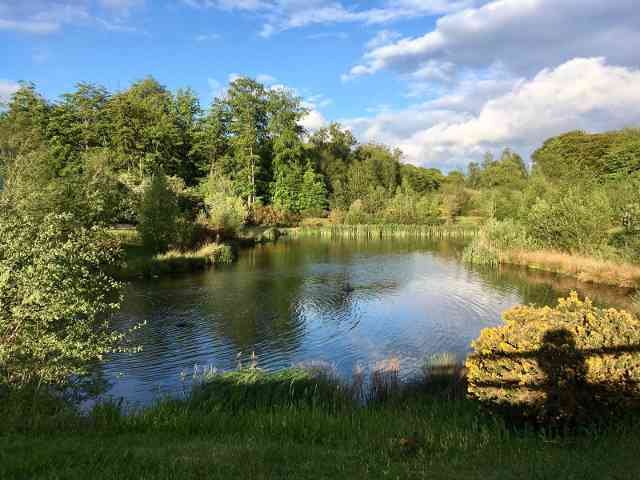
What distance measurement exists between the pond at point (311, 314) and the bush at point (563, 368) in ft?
18.0

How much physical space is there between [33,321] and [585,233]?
96.2ft

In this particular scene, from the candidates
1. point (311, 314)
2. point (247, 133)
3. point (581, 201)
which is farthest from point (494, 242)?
point (247, 133)

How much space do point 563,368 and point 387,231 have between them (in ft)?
167

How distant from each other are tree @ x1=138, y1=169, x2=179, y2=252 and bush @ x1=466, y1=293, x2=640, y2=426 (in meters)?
25.8

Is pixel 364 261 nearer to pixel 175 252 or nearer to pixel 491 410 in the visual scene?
pixel 175 252

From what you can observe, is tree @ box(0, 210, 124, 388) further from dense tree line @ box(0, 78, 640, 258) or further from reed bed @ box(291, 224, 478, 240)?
reed bed @ box(291, 224, 478, 240)

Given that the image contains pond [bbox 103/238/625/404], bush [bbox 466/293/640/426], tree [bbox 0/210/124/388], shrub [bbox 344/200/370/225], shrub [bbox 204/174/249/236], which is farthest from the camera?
shrub [bbox 344/200/370/225]

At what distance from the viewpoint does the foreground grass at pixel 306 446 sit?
15.3ft

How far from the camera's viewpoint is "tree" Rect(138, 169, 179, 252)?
96.3 ft

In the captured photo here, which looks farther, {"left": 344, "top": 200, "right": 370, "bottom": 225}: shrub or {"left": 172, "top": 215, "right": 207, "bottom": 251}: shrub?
{"left": 344, "top": 200, "right": 370, "bottom": 225}: shrub

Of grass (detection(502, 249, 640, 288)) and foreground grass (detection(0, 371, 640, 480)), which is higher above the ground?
foreground grass (detection(0, 371, 640, 480))

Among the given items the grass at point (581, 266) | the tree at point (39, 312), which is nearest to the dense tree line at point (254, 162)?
the grass at point (581, 266)

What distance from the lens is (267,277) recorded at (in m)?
26.7

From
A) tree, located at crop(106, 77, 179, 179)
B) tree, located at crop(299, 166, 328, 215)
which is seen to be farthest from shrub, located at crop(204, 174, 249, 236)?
tree, located at crop(299, 166, 328, 215)
